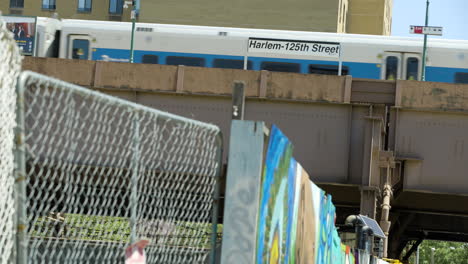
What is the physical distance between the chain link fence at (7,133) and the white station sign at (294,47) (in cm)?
2968

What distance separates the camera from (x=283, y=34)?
1358 inches

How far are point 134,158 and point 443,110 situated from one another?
24.5 meters

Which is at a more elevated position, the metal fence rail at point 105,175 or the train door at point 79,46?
the train door at point 79,46

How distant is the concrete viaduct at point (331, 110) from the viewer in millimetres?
28875

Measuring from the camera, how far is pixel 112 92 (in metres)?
29.4

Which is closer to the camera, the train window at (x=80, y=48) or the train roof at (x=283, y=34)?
the train roof at (x=283, y=34)

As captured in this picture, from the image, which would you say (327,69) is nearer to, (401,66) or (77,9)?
(401,66)

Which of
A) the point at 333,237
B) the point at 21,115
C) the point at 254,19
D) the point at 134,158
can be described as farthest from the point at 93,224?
the point at 254,19

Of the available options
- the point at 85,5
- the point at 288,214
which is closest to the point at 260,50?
the point at 288,214

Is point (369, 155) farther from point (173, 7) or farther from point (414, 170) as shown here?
point (173, 7)

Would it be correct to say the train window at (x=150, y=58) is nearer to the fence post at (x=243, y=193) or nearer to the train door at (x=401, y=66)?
the train door at (x=401, y=66)

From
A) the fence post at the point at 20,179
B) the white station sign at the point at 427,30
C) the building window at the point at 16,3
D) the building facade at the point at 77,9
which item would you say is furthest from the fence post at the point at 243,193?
the building window at the point at 16,3

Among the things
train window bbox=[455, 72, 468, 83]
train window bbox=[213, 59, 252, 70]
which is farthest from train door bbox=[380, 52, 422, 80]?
train window bbox=[213, 59, 252, 70]

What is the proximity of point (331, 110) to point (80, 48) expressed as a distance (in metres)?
10.4
